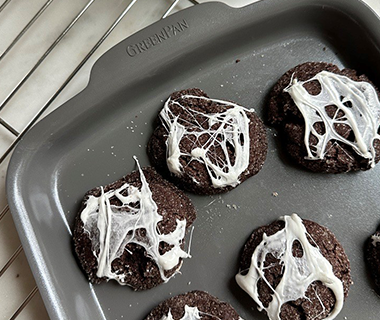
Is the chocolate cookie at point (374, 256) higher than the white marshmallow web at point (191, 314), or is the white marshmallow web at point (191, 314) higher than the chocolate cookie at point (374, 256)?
the white marshmallow web at point (191, 314)

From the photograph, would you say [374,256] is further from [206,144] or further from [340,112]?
[206,144]

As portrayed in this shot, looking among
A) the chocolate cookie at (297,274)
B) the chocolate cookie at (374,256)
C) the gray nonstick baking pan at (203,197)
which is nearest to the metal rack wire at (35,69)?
the gray nonstick baking pan at (203,197)

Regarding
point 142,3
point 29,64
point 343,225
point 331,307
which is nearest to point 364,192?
point 343,225

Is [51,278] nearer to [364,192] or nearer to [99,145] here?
[99,145]

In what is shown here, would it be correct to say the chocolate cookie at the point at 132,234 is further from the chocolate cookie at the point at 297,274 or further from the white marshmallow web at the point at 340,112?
the white marshmallow web at the point at 340,112

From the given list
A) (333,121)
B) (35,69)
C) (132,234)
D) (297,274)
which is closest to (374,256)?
(297,274)

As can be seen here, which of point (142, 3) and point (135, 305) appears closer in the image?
point (135, 305)
